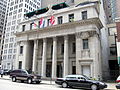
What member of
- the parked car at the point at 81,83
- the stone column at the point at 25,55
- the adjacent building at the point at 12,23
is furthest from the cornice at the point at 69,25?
the adjacent building at the point at 12,23

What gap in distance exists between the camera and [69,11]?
2948cm

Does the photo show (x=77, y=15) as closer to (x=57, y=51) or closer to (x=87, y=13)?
(x=87, y=13)

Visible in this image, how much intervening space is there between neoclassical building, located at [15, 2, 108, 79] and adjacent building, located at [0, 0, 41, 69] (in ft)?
121

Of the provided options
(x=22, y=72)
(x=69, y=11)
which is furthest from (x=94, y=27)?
(x=22, y=72)

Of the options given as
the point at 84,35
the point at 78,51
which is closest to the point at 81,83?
the point at 78,51

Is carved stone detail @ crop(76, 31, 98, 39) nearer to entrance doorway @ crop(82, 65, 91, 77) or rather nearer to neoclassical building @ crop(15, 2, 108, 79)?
neoclassical building @ crop(15, 2, 108, 79)

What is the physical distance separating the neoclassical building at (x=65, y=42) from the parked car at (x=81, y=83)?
765cm

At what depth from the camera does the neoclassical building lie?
82.3 feet

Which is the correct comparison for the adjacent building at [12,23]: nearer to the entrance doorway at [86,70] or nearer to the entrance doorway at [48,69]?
the entrance doorway at [48,69]

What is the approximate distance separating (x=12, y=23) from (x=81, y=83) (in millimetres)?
70950

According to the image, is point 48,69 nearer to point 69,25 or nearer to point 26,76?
point 26,76

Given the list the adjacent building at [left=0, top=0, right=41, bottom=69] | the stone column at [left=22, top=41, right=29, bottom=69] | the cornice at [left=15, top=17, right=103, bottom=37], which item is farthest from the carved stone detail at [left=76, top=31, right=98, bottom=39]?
the adjacent building at [left=0, top=0, right=41, bottom=69]

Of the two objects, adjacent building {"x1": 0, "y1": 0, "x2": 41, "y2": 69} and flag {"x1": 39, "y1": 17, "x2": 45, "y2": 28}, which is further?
adjacent building {"x1": 0, "y1": 0, "x2": 41, "y2": 69}

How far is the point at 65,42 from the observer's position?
28000 millimetres
